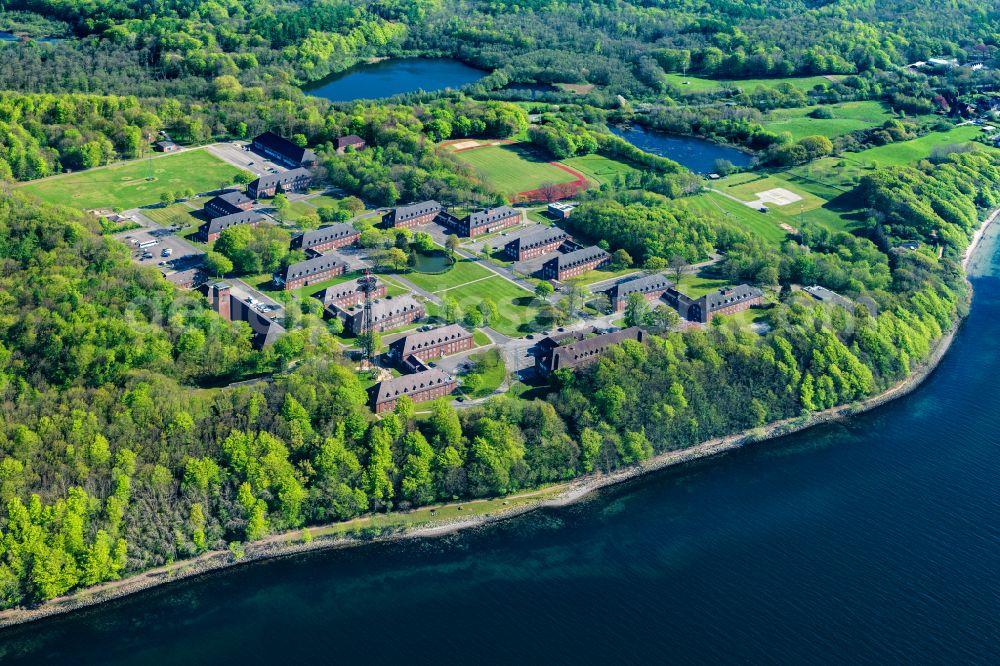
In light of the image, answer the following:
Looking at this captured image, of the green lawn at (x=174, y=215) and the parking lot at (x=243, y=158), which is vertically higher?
the parking lot at (x=243, y=158)

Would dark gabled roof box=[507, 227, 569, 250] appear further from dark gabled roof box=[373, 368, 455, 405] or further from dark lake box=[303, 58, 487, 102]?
dark lake box=[303, 58, 487, 102]

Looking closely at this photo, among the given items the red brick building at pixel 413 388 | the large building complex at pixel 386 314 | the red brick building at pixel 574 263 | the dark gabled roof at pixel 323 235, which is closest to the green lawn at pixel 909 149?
the red brick building at pixel 574 263

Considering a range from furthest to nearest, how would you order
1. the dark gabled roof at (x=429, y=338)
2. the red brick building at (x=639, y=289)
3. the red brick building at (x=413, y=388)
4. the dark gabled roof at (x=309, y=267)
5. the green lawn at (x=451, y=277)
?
the green lawn at (x=451, y=277), the dark gabled roof at (x=309, y=267), the red brick building at (x=639, y=289), the dark gabled roof at (x=429, y=338), the red brick building at (x=413, y=388)

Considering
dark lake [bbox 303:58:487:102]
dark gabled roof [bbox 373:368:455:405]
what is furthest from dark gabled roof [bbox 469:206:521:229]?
dark lake [bbox 303:58:487:102]

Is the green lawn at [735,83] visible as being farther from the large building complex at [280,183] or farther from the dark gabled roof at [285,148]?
the large building complex at [280,183]

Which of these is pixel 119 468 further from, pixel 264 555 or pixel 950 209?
pixel 950 209

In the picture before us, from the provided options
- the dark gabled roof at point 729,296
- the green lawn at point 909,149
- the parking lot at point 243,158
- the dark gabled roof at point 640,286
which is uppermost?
the green lawn at point 909,149
